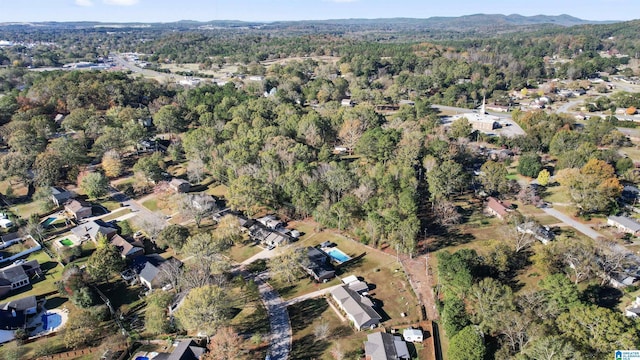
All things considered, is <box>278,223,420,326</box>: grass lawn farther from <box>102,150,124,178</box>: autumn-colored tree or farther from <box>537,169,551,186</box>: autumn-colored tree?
<box>102,150,124,178</box>: autumn-colored tree

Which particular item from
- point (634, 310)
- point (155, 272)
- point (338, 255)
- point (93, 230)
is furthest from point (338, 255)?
point (93, 230)

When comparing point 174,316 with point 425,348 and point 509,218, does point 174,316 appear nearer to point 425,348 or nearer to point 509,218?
point 425,348

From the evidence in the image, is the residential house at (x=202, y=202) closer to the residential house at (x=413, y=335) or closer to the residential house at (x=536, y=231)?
the residential house at (x=413, y=335)

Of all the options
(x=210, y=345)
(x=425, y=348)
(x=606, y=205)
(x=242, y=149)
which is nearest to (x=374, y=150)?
(x=242, y=149)

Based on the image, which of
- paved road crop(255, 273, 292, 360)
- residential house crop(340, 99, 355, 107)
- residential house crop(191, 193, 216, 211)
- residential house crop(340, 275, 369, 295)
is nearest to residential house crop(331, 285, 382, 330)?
residential house crop(340, 275, 369, 295)

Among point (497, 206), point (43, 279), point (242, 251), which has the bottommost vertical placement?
point (43, 279)

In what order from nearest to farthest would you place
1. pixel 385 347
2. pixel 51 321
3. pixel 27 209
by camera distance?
pixel 385 347, pixel 51 321, pixel 27 209

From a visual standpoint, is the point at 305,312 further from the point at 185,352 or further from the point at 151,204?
the point at 151,204
